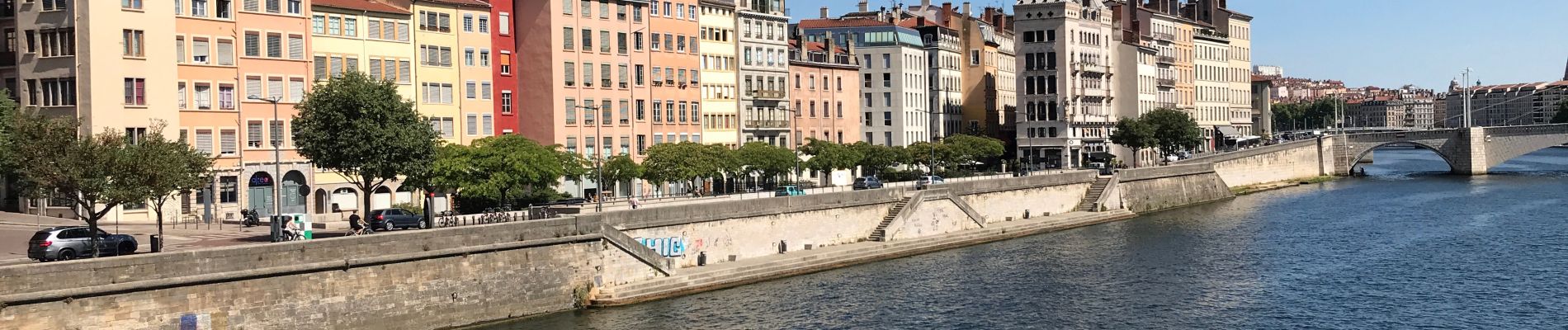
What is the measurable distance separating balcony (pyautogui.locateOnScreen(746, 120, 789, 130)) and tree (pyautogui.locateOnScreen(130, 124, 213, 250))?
5676cm

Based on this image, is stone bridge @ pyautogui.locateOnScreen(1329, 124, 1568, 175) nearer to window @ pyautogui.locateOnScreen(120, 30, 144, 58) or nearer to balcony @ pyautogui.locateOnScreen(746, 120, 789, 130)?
balcony @ pyautogui.locateOnScreen(746, 120, 789, 130)

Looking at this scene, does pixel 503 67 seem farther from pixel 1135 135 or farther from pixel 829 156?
pixel 1135 135

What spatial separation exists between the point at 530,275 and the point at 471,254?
2747 mm

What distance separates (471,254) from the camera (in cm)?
5000

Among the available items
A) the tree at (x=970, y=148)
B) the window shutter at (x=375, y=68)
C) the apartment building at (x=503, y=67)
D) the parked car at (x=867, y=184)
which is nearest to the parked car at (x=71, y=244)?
the window shutter at (x=375, y=68)

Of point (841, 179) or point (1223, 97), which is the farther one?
point (1223, 97)

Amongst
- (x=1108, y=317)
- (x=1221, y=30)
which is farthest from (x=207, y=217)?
(x=1221, y=30)

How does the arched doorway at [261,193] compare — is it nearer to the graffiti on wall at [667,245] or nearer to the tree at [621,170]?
the tree at [621,170]

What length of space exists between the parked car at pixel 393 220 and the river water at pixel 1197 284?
11849 mm

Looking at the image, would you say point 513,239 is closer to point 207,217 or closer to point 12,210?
point 207,217

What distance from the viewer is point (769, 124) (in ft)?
356

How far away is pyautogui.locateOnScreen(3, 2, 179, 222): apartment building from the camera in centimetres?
6556

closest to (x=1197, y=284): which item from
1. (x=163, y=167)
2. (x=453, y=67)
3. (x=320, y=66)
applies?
(x=163, y=167)

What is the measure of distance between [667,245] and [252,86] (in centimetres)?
2428
